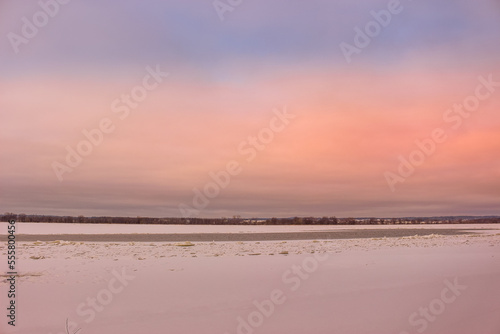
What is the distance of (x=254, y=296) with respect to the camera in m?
9.73

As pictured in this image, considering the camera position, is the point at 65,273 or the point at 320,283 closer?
the point at 320,283

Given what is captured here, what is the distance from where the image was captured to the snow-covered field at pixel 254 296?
7.43 m

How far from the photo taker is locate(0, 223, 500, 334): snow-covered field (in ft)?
24.4

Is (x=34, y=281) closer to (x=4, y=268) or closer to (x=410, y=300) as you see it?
(x=4, y=268)

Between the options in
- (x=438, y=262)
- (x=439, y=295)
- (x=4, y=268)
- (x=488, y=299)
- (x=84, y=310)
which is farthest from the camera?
(x=438, y=262)

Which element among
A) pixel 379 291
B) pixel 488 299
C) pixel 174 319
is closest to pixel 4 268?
pixel 174 319

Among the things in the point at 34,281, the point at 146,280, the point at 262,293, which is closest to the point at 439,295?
the point at 262,293

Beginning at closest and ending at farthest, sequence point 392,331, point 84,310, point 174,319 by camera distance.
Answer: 1. point 392,331
2. point 174,319
3. point 84,310

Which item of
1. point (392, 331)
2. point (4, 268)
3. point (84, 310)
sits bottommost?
point (392, 331)

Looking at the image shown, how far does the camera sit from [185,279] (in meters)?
12.0

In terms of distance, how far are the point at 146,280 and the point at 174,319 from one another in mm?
4255

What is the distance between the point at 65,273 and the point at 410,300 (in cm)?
937

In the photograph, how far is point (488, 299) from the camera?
9.17 m

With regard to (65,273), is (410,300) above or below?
below
